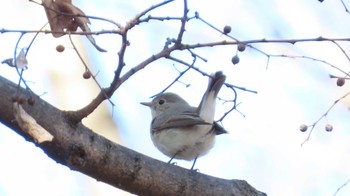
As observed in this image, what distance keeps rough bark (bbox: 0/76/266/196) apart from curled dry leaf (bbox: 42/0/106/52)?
314mm

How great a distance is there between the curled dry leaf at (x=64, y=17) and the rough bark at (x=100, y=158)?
314mm

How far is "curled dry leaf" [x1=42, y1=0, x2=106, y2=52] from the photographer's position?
248cm

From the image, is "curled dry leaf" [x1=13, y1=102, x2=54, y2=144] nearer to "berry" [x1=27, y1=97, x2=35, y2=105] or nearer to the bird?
"berry" [x1=27, y1=97, x2=35, y2=105]

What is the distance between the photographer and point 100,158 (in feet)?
8.18

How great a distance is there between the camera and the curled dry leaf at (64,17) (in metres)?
A: 2.48

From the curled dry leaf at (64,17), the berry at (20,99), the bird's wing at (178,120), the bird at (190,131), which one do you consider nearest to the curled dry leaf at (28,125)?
the berry at (20,99)

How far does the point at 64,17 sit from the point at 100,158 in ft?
1.93

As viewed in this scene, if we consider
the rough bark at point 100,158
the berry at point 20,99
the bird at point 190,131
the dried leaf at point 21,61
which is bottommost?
the bird at point 190,131

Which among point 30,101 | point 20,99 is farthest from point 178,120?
point 20,99

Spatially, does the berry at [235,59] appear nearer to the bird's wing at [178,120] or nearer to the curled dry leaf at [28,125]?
the bird's wing at [178,120]

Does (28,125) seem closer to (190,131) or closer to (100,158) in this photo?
(100,158)

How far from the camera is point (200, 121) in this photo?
420cm

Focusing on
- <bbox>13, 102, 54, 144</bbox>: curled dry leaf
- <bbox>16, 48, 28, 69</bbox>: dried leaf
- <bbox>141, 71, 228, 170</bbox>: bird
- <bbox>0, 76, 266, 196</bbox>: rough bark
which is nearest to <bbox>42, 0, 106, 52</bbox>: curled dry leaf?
<bbox>16, 48, 28, 69</bbox>: dried leaf

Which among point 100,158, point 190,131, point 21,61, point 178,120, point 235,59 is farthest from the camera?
point 178,120
